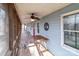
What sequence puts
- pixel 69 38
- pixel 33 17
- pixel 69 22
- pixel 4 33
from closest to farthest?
1. pixel 4 33
2. pixel 33 17
3. pixel 69 22
4. pixel 69 38

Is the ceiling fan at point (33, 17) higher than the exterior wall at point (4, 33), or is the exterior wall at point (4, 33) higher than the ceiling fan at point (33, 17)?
the ceiling fan at point (33, 17)

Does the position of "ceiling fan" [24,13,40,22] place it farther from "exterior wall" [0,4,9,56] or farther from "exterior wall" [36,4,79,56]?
"exterior wall" [0,4,9,56]

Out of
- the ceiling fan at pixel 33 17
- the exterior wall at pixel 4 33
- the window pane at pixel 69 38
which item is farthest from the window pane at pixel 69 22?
the exterior wall at pixel 4 33

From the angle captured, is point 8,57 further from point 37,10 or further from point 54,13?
point 54,13

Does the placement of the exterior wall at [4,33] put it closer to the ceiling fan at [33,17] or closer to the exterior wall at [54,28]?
the ceiling fan at [33,17]

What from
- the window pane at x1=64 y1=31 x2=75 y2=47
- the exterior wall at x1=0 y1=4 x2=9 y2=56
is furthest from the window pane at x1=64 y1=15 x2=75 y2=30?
the exterior wall at x1=0 y1=4 x2=9 y2=56

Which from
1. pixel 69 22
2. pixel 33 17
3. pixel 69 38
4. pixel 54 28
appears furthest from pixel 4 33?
pixel 69 38

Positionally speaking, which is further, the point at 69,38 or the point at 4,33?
the point at 69,38

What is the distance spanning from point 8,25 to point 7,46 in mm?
356

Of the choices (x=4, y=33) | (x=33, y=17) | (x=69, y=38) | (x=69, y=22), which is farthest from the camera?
(x=69, y=38)

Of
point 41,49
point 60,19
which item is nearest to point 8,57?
point 41,49

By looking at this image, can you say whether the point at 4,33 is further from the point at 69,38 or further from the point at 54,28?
the point at 69,38

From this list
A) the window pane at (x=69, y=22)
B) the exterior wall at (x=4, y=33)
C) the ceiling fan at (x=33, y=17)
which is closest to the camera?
the exterior wall at (x=4, y=33)

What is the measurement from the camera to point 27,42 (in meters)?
2.04
